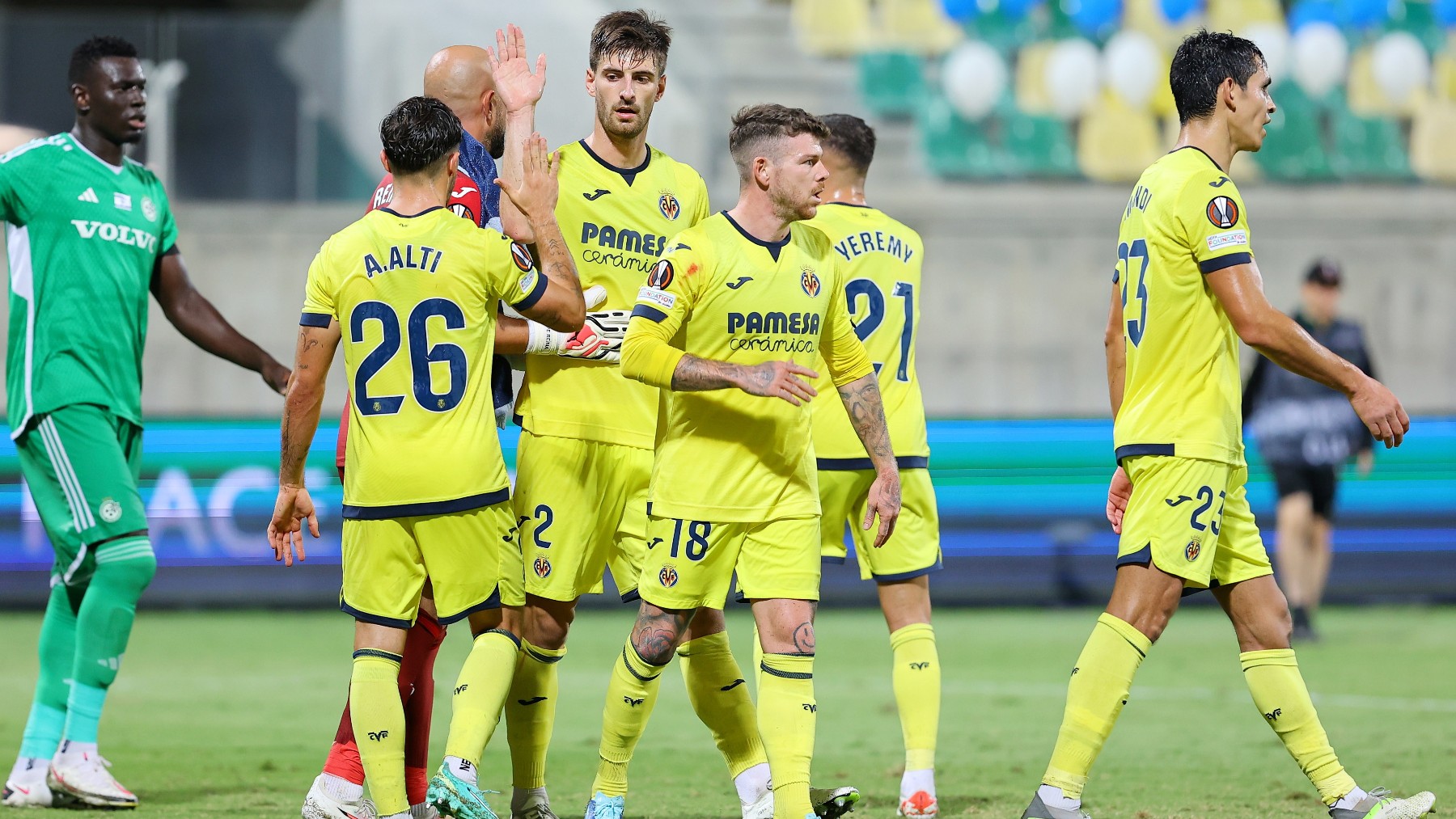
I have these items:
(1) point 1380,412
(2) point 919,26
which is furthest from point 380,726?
(2) point 919,26

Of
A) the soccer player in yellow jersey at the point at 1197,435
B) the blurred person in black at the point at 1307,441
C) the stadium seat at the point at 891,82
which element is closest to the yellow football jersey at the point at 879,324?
the soccer player in yellow jersey at the point at 1197,435

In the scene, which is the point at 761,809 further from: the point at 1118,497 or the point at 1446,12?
the point at 1446,12

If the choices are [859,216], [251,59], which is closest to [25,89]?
[251,59]

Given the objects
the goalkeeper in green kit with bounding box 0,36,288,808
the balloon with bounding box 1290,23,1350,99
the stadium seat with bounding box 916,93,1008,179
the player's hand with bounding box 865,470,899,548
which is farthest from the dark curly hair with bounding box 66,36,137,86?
the balloon with bounding box 1290,23,1350,99

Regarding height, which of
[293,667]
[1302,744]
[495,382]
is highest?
[495,382]

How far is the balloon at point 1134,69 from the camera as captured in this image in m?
17.2

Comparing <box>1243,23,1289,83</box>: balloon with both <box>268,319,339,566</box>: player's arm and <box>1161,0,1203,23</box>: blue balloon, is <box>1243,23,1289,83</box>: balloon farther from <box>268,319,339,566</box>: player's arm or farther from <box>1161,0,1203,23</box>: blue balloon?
<box>268,319,339,566</box>: player's arm

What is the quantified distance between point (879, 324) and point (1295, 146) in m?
12.1

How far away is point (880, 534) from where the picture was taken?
16.6ft

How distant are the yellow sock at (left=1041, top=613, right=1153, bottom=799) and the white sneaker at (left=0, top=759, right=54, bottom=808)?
3.35m

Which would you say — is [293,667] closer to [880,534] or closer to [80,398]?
[80,398]

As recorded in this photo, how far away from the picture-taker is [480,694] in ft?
16.5

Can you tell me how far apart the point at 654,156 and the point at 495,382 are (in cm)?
92

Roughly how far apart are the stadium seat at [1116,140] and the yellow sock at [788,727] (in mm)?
12551
